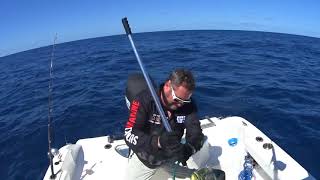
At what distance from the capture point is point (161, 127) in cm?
342

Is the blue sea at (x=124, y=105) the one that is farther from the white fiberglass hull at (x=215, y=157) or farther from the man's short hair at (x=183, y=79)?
the man's short hair at (x=183, y=79)

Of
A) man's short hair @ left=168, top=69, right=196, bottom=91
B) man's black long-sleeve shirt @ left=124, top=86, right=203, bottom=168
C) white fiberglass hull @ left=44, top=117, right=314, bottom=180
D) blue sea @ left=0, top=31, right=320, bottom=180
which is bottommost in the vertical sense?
blue sea @ left=0, top=31, right=320, bottom=180

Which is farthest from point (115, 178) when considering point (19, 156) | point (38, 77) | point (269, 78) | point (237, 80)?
point (38, 77)

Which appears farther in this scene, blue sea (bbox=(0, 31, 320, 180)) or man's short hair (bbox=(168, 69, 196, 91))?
blue sea (bbox=(0, 31, 320, 180))

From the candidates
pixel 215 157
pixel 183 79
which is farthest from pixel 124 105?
pixel 183 79

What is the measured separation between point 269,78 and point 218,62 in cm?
362

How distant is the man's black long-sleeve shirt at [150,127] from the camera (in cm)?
313

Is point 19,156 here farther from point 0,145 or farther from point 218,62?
point 218,62

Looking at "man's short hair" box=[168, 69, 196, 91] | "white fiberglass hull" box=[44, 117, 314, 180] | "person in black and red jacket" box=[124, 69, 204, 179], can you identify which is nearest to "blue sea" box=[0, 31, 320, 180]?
"white fiberglass hull" box=[44, 117, 314, 180]

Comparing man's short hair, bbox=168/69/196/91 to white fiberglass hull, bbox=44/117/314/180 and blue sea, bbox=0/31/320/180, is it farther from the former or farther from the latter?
blue sea, bbox=0/31/320/180

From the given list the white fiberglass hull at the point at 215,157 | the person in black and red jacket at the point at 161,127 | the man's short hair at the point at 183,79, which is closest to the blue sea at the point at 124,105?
the white fiberglass hull at the point at 215,157

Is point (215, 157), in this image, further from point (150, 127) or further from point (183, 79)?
point (183, 79)

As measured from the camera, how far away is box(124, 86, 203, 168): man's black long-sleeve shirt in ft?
10.3

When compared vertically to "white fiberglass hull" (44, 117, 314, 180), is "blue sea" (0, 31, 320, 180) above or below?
below
